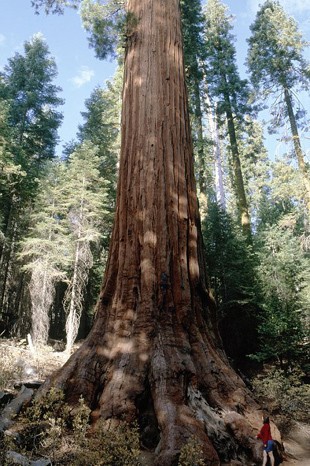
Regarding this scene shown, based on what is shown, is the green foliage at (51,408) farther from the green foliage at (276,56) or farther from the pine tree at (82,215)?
the green foliage at (276,56)

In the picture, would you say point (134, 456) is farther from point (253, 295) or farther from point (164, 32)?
point (253, 295)

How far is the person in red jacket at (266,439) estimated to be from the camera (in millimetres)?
3348

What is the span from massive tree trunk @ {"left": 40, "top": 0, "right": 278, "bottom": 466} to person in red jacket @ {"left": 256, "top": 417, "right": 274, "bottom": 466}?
0.11 m

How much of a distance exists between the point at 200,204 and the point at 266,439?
16827 mm

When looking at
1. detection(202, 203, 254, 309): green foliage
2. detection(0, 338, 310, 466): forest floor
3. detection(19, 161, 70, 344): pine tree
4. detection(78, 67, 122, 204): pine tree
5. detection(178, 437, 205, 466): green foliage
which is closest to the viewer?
detection(178, 437, 205, 466): green foliage

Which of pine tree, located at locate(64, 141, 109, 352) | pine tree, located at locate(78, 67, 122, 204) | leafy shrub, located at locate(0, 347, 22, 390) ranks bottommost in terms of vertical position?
leafy shrub, located at locate(0, 347, 22, 390)

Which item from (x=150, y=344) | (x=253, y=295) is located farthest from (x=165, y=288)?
(x=253, y=295)

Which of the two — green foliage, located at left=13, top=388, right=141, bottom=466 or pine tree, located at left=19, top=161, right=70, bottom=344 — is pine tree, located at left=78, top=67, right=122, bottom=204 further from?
green foliage, located at left=13, top=388, right=141, bottom=466

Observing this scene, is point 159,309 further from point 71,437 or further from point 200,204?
point 200,204

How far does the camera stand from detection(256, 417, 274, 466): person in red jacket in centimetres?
335

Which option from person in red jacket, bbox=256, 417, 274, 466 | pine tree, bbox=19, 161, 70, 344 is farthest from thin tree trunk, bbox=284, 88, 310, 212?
person in red jacket, bbox=256, 417, 274, 466

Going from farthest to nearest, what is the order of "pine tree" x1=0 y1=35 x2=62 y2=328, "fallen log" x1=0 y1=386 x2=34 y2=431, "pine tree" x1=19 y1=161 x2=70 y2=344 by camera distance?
"pine tree" x1=0 y1=35 x2=62 y2=328, "pine tree" x1=19 y1=161 x2=70 y2=344, "fallen log" x1=0 y1=386 x2=34 y2=431

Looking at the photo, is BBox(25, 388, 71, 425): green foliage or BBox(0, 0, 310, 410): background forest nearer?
BBox(25, 388, 71, 425): green foliage

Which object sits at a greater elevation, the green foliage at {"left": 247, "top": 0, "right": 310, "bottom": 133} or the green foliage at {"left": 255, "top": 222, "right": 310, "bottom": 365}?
the green foliage at {"left": 247, "top": 0, "right": 310, "bottom": 133}
